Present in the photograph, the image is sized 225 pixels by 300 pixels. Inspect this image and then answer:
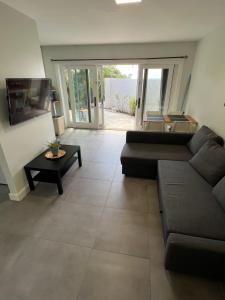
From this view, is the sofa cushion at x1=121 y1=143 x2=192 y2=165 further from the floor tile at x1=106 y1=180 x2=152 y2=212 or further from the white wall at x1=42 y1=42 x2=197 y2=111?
the white wall at x1=42 y1=42 x2=197 y2=111

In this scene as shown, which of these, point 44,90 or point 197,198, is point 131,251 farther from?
point 44,90

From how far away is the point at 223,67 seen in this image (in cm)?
241

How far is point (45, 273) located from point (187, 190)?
5.38 feet

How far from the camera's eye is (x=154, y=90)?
445cm

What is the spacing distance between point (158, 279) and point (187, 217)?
0.59 metres

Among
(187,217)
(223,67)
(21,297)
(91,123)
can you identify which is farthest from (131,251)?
(91,123)

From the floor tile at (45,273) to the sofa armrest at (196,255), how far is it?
2.74ft

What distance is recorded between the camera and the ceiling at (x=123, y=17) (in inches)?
72.0

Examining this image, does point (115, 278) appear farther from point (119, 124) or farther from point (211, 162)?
point (119, 124)

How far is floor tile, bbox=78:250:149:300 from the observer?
1286mm

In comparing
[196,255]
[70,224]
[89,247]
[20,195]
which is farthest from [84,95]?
[196,255]

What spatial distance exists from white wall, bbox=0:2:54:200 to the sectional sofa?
58.7 inches

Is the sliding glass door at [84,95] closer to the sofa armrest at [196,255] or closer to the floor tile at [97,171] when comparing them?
the floor tile at [97,171]

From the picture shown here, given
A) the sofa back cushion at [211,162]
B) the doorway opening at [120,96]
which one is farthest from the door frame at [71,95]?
the sofa back cushion at [211,162]
